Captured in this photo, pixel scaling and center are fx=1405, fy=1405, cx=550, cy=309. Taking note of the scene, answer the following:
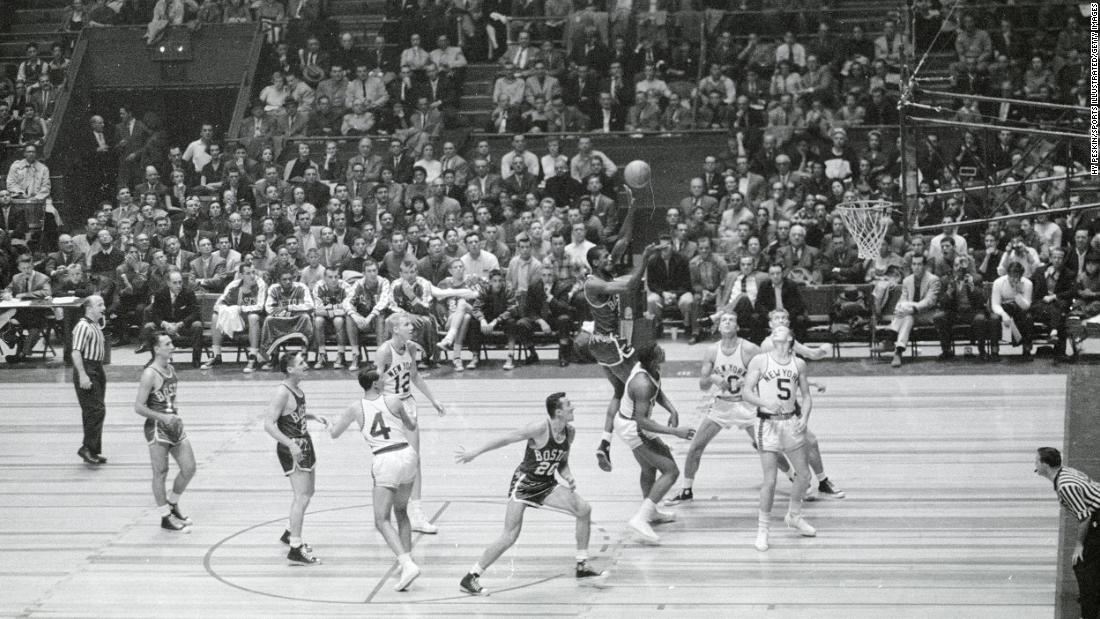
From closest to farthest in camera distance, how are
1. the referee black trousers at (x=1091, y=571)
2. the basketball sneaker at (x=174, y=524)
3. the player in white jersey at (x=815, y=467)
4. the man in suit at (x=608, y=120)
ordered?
the referee black trousers at (x=1091, y=571)
the basketball sneaker at (x=174, y=524)
the player in white jersey at (x=815, y=467)
the man in suit at (x=608, y=120)

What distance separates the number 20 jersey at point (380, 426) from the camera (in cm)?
1130

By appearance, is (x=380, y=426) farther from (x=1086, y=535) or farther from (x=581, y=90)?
(x=581, y=90)

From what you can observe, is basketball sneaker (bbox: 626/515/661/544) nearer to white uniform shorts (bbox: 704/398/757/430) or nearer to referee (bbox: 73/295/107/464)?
white uniform shorts (bbox: 704/398/757/430)

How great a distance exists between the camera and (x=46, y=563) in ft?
40.3

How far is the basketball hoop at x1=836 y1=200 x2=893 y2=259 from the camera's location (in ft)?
63.5

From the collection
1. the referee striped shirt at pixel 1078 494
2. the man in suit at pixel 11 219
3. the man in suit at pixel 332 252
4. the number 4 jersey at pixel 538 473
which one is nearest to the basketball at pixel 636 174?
the man in suit at pixel 332 252

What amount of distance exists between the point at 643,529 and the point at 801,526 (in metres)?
1.39

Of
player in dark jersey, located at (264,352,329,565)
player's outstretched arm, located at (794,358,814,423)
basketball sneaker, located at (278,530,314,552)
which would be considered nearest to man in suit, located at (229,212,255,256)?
basketball sneaker, located at (278,530,314,552)

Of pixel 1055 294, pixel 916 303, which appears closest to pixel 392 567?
pixel 916 303

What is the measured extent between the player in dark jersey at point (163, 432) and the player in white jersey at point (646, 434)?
3993 millimetres

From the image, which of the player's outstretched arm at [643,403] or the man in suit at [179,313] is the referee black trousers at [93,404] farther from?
the player's outstretched arm at [643,403]

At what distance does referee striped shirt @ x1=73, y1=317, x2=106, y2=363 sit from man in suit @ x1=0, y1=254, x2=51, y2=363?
673 centimetres

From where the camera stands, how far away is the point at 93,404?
15.2 metres

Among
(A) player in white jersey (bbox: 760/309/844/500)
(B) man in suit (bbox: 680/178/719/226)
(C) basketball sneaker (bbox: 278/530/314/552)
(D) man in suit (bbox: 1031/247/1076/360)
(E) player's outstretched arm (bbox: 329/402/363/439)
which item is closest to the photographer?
(E) player's outstretched arm (bbox: 329/402/363/439)
